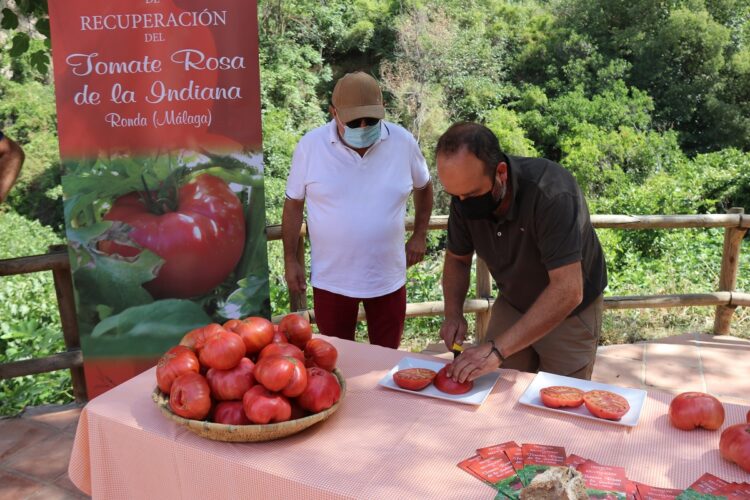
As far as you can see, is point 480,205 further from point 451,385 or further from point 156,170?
point 156,170

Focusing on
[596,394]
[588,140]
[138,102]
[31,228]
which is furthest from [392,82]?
[596,394]

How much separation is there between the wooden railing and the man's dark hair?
71.0 inches

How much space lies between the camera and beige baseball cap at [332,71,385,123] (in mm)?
2971

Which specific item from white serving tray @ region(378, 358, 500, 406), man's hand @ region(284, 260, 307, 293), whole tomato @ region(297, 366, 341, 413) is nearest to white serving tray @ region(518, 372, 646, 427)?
white serving tray @ region(378, 358, 500, 406)

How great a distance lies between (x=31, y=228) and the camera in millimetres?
12438

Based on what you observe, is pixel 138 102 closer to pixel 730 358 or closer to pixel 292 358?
pixel 292 358

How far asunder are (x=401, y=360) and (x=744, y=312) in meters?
4.34

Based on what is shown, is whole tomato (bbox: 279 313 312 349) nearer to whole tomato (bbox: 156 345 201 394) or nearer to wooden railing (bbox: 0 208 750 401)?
whole tomato (bbox: 156 345 201 394)

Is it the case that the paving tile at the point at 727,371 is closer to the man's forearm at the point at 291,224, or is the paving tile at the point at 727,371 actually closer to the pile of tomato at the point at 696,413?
the pile of tomato at the point at 696,413

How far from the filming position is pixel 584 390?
2000mm

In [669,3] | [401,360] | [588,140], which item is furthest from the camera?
[669,3]

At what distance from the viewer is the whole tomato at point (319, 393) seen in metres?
1.78

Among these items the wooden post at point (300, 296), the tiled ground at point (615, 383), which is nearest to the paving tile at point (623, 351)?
the tiled ground at point (615, 383)

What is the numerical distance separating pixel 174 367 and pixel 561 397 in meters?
1.10
